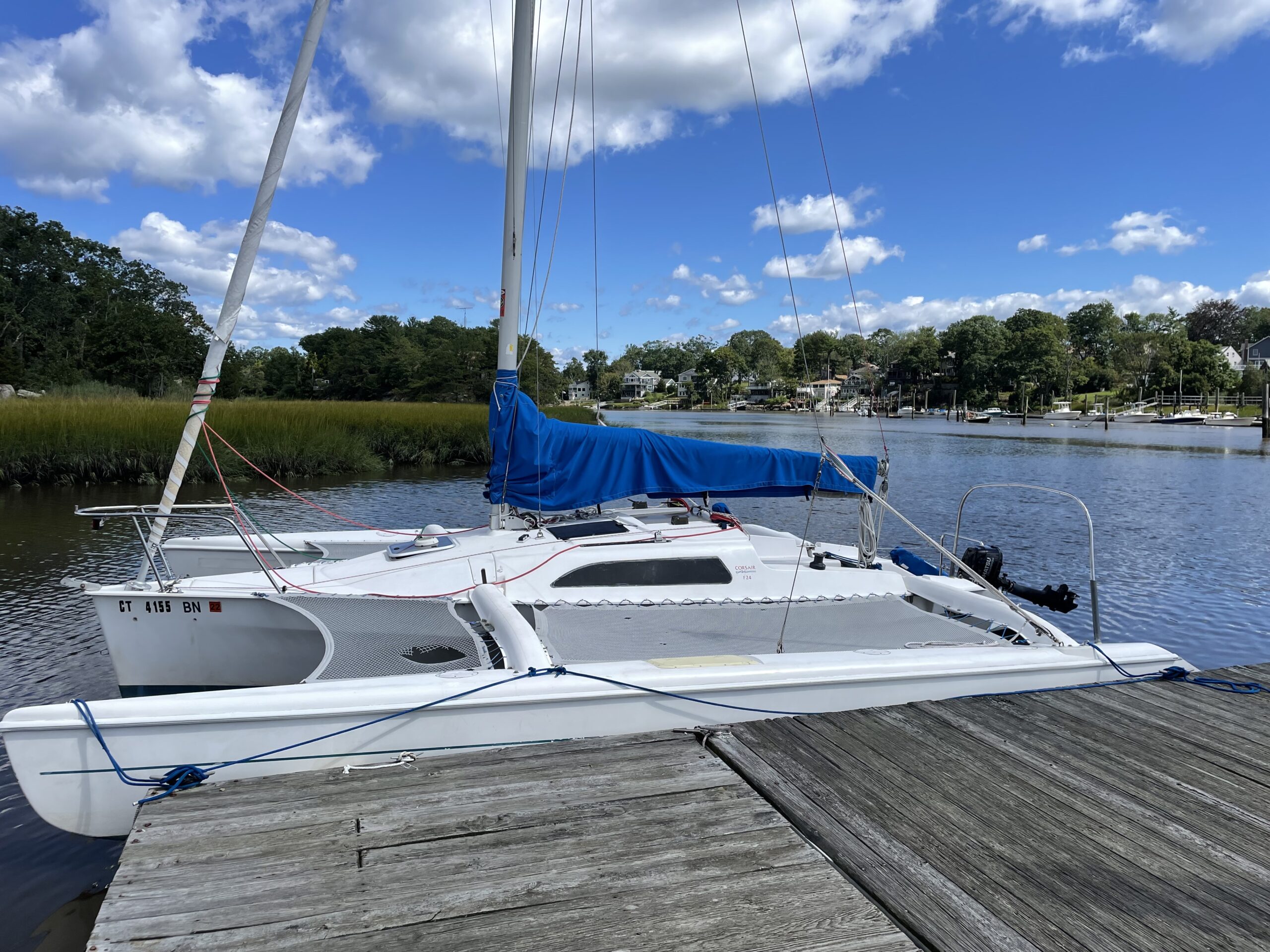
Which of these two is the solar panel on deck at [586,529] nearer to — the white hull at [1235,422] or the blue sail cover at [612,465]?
the blue sail cover at [612,465]

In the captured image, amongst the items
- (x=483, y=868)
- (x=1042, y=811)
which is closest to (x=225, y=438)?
(x=483, y=868)

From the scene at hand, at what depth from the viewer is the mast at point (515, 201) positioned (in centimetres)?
648

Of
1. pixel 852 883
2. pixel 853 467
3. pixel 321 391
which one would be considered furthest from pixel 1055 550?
pixel 321 391

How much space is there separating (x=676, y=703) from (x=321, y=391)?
75.6 m

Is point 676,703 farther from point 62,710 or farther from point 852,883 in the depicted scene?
point 62,710

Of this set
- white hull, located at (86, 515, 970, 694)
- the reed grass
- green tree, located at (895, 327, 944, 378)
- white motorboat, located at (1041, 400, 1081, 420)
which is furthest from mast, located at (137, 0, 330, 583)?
green tree, located at (895, 327, 944, 378)

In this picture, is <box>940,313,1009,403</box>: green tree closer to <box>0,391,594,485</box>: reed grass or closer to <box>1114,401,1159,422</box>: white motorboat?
<box>1114,401,1159,422</box>: white motorboat

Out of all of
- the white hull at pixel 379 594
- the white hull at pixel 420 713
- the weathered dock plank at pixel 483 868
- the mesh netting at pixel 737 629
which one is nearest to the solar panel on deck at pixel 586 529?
the white hull at pixel 379 594

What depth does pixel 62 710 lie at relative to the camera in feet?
10.9

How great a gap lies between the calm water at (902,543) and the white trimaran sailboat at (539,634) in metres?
1.16

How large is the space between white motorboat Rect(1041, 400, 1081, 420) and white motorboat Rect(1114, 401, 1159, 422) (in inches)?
155

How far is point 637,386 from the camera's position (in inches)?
6033

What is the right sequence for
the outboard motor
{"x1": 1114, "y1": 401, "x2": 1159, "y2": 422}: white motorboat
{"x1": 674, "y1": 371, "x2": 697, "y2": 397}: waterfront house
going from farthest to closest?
{"x1": 674, "y1": 371, "x2": 697, "y2": 397}: waterfront house
{"x1": 1114, "y1": 401, "x2": 1159, "y2": 422}: white motorboat
the outboard motor

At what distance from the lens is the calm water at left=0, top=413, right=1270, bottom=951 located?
13.9 feet
